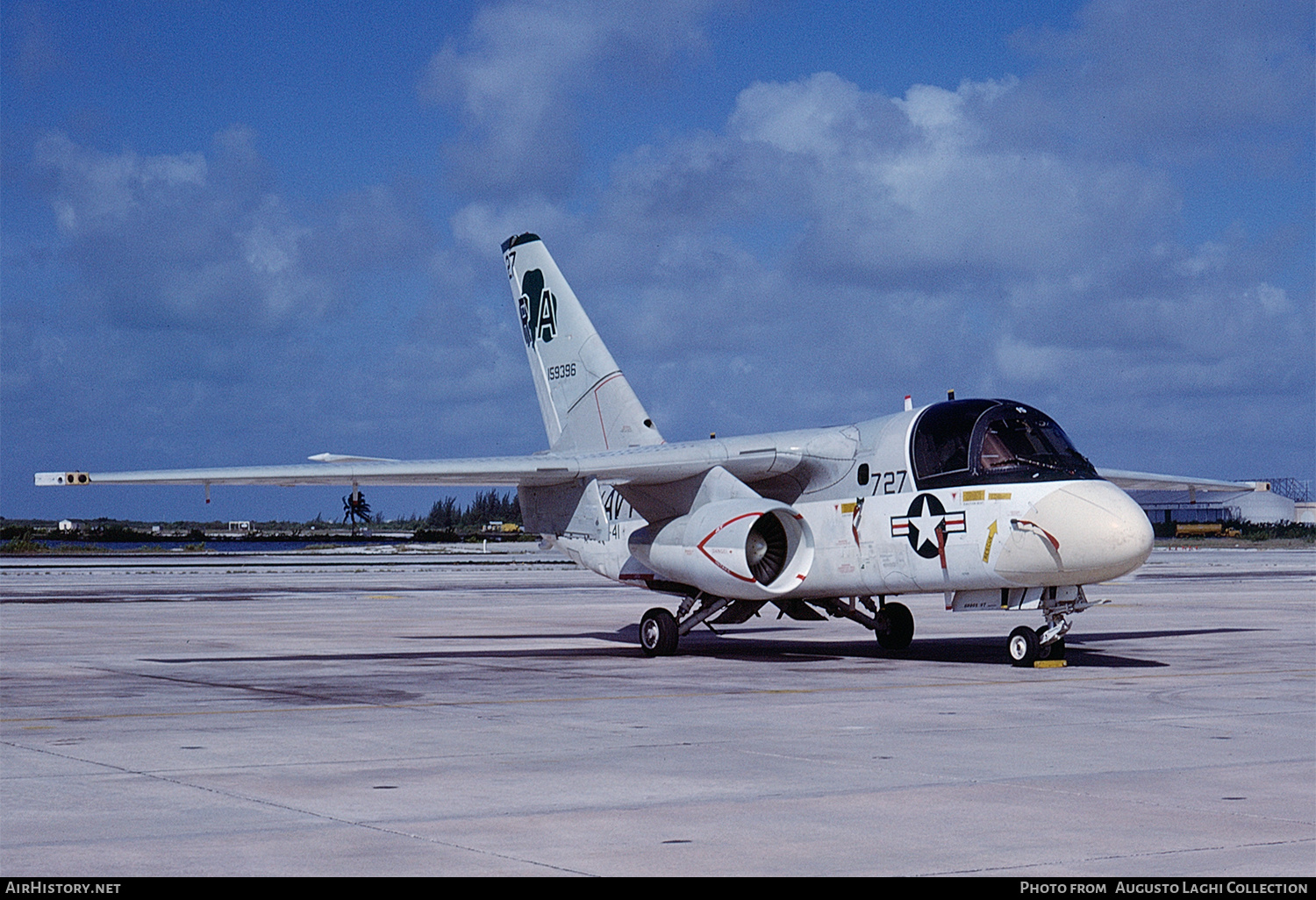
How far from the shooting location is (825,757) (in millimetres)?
10758

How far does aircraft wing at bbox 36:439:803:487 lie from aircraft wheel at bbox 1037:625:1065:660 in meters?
4.19

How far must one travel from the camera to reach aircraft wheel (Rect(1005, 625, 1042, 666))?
18297 millimetres

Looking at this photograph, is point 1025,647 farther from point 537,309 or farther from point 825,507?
point 537,309

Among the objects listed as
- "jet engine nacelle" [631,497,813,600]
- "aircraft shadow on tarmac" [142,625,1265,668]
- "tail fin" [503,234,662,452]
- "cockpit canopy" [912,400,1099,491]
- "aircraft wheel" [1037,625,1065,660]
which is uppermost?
"tail fin" [503,234,662,452]

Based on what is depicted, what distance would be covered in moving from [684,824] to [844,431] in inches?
505

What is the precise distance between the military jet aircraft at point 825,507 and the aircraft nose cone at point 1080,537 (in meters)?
0.02

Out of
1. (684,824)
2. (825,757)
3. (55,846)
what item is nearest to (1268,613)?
(825,757)

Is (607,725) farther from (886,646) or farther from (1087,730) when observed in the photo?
(886,646)

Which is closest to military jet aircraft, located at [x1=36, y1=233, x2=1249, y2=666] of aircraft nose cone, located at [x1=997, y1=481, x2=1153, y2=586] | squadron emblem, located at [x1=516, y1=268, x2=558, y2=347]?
aircraft nose cone, located at [x1=997, y1=481, x2=1153, y2=586]

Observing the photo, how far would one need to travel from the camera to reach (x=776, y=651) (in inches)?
886

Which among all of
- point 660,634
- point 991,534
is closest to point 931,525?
point 991,534

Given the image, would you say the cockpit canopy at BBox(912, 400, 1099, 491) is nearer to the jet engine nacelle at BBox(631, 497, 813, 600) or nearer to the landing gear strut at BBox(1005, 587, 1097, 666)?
the landing gear strut at BBox(1005, 587, 1097, 666)

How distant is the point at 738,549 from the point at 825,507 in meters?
1.52

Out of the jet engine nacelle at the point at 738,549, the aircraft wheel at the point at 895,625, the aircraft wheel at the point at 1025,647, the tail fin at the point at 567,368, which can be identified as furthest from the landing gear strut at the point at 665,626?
the aircraft wheel at the point at 1025,647
